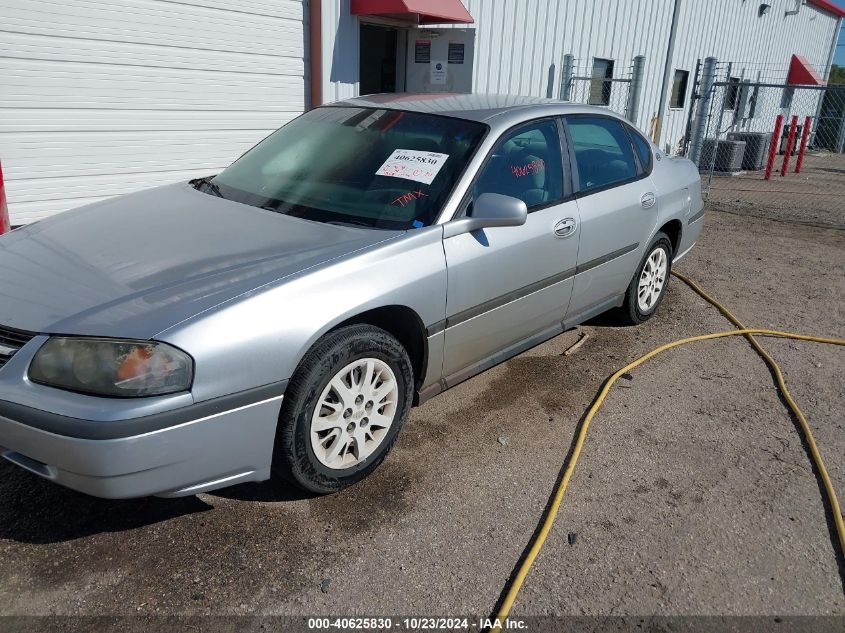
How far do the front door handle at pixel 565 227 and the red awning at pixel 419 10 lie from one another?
5005 mm

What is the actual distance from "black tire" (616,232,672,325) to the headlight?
3434 millimetres

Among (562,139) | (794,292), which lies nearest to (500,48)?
(794,292)

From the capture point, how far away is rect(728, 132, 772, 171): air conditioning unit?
1567 centimetres

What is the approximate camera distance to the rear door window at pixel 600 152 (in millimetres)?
4102

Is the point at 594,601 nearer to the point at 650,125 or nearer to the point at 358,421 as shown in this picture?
the point at 358,421

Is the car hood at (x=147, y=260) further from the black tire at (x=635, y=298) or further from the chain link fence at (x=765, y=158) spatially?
the chain link fence at (x=765, y=158)

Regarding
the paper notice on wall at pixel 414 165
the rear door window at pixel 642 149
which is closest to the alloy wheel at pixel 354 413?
the paper notice on wall at pixel 414 165

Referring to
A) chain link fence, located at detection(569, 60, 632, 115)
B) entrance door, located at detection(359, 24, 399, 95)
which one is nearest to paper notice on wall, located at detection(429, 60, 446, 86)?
entrance door, located at detection(359, 24, 399, 95)

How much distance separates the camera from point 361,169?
3.46 meters

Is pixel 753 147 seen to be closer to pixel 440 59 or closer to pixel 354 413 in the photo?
pixel 440 59

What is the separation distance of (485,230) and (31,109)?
4.98 metres

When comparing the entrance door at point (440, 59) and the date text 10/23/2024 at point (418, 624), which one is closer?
the date text 10/23/2024 at point (418, 624)

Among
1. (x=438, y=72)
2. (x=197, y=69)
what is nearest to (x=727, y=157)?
(x=438, y=72)

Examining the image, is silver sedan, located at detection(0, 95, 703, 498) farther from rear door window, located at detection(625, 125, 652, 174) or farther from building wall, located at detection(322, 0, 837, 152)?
building wall, located at detection(322, 0, 837, 152)
